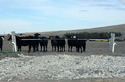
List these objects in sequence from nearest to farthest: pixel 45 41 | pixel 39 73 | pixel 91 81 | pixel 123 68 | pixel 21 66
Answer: pixel 91 81, pixel 39 73, pixel 123 68, pixel 21 66, pixel 45 41

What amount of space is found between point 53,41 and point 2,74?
1245 centimetres

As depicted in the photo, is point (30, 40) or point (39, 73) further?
point (30, 40)

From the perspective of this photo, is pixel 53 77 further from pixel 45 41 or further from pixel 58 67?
pixel 45 41

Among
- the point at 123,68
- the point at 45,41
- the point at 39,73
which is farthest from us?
the point at 45,41

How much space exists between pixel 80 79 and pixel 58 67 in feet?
7.76

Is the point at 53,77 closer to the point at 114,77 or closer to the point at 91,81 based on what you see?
the point at 91,81

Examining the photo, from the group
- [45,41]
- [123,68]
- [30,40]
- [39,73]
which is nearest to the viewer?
[39,73]

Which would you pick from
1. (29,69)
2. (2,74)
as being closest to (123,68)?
(29,69)

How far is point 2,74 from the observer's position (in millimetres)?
10023

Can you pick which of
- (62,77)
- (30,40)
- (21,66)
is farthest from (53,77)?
(30,40)

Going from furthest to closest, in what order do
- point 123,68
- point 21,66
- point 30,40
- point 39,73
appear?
point 30,40 < point 21,66 < point 123,68 < point 39,73

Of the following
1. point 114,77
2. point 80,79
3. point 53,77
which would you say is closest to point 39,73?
point 53,77

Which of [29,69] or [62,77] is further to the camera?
[29,69]

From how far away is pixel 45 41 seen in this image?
73.7 ft
